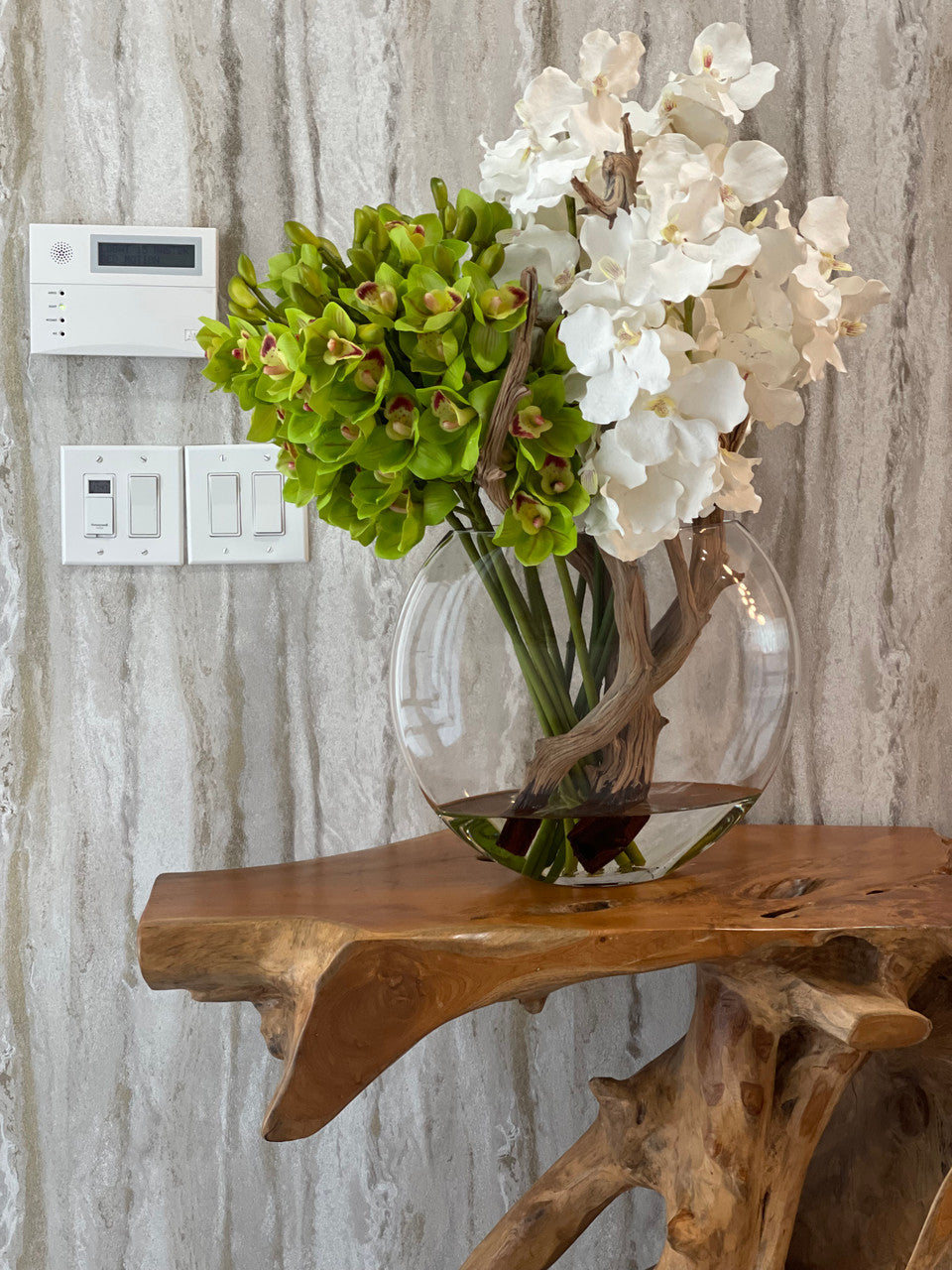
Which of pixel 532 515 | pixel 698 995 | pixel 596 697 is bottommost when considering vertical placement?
pixel 698 995

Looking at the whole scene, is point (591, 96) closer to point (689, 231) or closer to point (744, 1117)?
point (689, 231)

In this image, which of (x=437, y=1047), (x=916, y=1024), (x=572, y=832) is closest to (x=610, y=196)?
(x=572, y=832)

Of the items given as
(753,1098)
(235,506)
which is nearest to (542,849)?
(753,1098)

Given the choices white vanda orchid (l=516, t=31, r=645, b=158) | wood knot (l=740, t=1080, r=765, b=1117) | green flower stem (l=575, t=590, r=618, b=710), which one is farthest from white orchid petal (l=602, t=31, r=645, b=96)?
wood knot (l=740, t=1080, r=765, b=1117)

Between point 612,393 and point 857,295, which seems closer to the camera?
point 612,393

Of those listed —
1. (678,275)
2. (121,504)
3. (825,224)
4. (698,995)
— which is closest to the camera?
(678,275)

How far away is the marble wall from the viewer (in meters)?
0.97

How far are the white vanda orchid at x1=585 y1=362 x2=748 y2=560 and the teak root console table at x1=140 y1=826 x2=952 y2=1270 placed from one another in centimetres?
26

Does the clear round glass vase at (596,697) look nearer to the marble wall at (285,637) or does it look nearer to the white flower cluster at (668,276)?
the white flower cluster at (668,276)

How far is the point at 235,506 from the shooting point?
0.97m

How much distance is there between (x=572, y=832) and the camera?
741mm

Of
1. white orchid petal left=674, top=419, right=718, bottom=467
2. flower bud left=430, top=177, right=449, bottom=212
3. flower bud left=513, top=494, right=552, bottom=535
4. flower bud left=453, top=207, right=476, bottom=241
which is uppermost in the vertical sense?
flower bud left=430, top=177, right=449, bottom=212

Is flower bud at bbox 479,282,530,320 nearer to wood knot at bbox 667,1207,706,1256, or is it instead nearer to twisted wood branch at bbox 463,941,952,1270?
twisted wood branch at bbox 463,941,952,1270

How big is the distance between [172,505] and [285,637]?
0.52 ft
